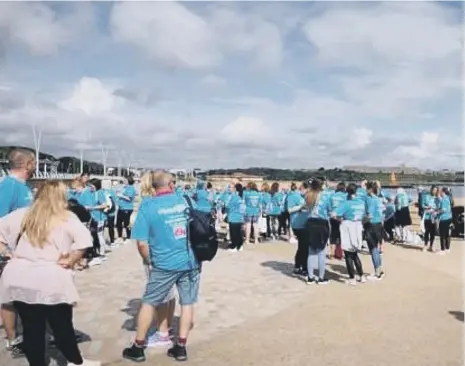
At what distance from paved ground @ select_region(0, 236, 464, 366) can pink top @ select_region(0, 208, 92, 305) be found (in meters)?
1.22

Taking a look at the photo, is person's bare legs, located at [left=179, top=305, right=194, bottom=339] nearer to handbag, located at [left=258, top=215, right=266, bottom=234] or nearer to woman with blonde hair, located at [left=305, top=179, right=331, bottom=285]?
woman with blonde hair, located at [left=305, top=179, right=331, bottom=285]

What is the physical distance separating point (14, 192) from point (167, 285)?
1789mm

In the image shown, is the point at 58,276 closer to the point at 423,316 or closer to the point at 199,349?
the point at 199,349

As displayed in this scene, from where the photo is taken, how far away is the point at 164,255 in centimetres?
568

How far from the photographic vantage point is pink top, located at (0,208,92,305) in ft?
15.8

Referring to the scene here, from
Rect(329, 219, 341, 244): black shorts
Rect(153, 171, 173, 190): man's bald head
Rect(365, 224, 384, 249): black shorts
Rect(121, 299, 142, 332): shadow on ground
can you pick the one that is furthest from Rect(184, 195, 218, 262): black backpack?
Rect(329, 219, 341, 244): black shorts

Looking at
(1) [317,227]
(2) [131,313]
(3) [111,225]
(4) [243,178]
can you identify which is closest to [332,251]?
(1) [317,227]

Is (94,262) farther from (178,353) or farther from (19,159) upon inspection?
(178,353)

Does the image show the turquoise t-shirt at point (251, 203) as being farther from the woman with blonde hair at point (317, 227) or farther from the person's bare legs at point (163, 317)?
the person's bare legs at point (163, 317)

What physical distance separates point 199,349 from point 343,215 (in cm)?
495

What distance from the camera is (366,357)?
236 inches

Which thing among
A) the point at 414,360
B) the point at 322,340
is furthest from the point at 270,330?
the point at 414,360

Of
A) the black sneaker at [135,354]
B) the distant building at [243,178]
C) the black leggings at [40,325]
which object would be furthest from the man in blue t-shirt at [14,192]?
the distant building at [243,178]

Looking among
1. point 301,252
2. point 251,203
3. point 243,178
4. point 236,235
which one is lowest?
point 236,235
